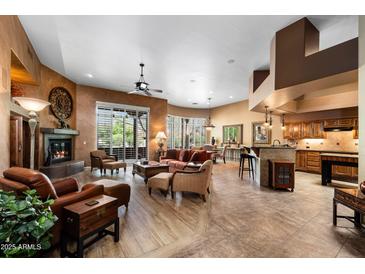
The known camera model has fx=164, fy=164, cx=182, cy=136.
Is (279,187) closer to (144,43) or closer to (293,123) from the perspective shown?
(293,123)

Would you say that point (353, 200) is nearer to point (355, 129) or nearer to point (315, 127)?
point (355, 129)

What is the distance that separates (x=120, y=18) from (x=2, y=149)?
3022 millimetres

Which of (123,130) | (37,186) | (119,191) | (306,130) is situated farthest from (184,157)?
(306,130)

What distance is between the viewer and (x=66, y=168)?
554cm

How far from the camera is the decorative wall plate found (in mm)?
5824

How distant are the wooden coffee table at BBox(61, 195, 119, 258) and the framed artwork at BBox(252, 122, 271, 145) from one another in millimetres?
8218

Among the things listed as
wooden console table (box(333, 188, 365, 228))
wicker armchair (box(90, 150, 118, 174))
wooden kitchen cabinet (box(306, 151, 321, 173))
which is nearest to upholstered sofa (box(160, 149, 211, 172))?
wicker armchair (box(90, 150, 118, 174))

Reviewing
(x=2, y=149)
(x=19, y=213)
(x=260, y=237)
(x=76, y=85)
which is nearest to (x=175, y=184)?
(x=260, y=237)

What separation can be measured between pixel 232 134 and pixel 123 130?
6418mm

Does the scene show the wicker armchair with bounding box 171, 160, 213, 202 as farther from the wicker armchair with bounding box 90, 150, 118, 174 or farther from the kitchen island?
the wicker armchair with bounding box 90, 150, 118, 174

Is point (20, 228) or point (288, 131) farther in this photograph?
point (288, 131)

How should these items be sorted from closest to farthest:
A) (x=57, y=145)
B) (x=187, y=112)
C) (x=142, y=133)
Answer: (x=57, y=145)
(x=142, y=133)
(x=187, y=112)

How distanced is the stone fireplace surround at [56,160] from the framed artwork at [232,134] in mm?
8057

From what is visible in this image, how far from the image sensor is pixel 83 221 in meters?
1.72
